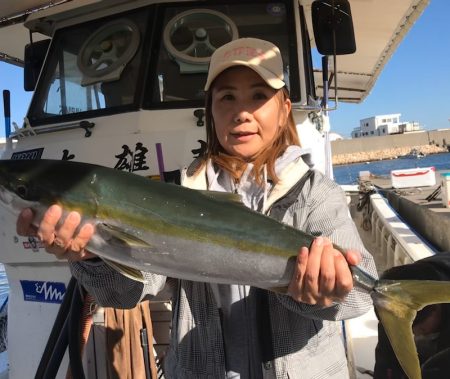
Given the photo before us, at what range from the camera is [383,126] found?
366 ft

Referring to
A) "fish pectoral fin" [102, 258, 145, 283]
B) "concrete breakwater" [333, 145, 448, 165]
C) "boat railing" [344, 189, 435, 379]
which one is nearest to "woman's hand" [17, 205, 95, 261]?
"fish pectoral fin" [102, 258, 145, 283]

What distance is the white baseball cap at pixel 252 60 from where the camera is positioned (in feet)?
6.95

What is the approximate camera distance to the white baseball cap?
212 cm

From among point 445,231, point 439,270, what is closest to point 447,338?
point 439,270

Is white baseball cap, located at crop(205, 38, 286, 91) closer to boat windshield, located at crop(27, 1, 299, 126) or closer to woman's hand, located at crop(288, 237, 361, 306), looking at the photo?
woman's hand, located at crop(288, 237, 361, 306)

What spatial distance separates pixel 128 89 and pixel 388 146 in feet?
284

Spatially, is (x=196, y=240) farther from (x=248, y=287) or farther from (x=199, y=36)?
(x=199, y=36)

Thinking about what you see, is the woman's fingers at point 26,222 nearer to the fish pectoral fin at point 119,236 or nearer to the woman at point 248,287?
the woman at point 248,287

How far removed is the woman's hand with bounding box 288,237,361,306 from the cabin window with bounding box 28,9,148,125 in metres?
2.91

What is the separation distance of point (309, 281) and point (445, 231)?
7092 millimetres

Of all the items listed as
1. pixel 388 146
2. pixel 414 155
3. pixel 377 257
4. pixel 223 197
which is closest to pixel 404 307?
pixel 223 197

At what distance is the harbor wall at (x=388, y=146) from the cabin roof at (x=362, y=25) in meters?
74.6

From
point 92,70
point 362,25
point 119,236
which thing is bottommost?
point 119,236

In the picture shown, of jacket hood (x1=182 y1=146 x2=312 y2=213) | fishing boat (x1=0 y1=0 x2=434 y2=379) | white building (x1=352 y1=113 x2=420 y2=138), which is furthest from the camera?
white building (x1=352 y1=113 x2=420 y2=138)
